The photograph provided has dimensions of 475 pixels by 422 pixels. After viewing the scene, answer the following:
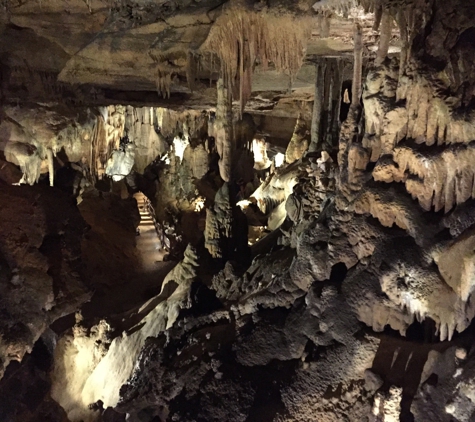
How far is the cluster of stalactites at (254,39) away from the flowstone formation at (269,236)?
4 centimetres

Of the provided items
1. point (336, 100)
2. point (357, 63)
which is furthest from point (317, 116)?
point (357, 63)

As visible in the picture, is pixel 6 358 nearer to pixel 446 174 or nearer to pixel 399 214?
pixel 399 214

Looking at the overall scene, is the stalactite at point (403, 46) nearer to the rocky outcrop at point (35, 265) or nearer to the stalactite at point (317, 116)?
the stalactite at point (317, 116)

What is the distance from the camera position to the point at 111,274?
43.6 feet

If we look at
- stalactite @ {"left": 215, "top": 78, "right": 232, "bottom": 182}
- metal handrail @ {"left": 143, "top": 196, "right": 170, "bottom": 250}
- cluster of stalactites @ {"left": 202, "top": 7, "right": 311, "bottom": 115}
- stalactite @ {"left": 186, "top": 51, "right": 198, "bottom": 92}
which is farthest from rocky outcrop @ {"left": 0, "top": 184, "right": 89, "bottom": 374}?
metal handrail @ {"left": 143, "top": 196, "right": 170, "bottom": 250}

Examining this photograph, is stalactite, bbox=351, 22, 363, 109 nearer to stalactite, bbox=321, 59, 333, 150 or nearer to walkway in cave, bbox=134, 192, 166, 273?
stalactite, bbox=321, 59, 333, 150

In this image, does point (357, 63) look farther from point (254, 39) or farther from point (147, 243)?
point (147, 243)

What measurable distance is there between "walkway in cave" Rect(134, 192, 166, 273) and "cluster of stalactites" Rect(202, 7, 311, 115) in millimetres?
7455

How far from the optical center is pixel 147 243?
1488 centimetres

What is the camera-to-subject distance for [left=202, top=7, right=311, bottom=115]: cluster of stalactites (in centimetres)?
686

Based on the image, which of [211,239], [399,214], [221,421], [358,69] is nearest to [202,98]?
[211,239]

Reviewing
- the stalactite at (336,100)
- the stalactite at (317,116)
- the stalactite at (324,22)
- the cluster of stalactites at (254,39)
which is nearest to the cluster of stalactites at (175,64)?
the cluster of stalactites at (254,39)

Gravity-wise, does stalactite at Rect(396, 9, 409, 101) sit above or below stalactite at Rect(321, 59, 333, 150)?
above

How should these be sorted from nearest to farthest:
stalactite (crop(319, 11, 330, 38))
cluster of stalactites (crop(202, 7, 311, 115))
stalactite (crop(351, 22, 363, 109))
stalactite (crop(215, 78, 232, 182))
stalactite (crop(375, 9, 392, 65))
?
stalactite (crop(375, 9, 392, 65))
stalactite (crop(319, 11, 330, 38))
cluster of stalactites (crop(202, 7, 311, 115))
stalactite (crop(351, 22, 363, 109))
stalactite (crop(215, 78, 232, 182))
